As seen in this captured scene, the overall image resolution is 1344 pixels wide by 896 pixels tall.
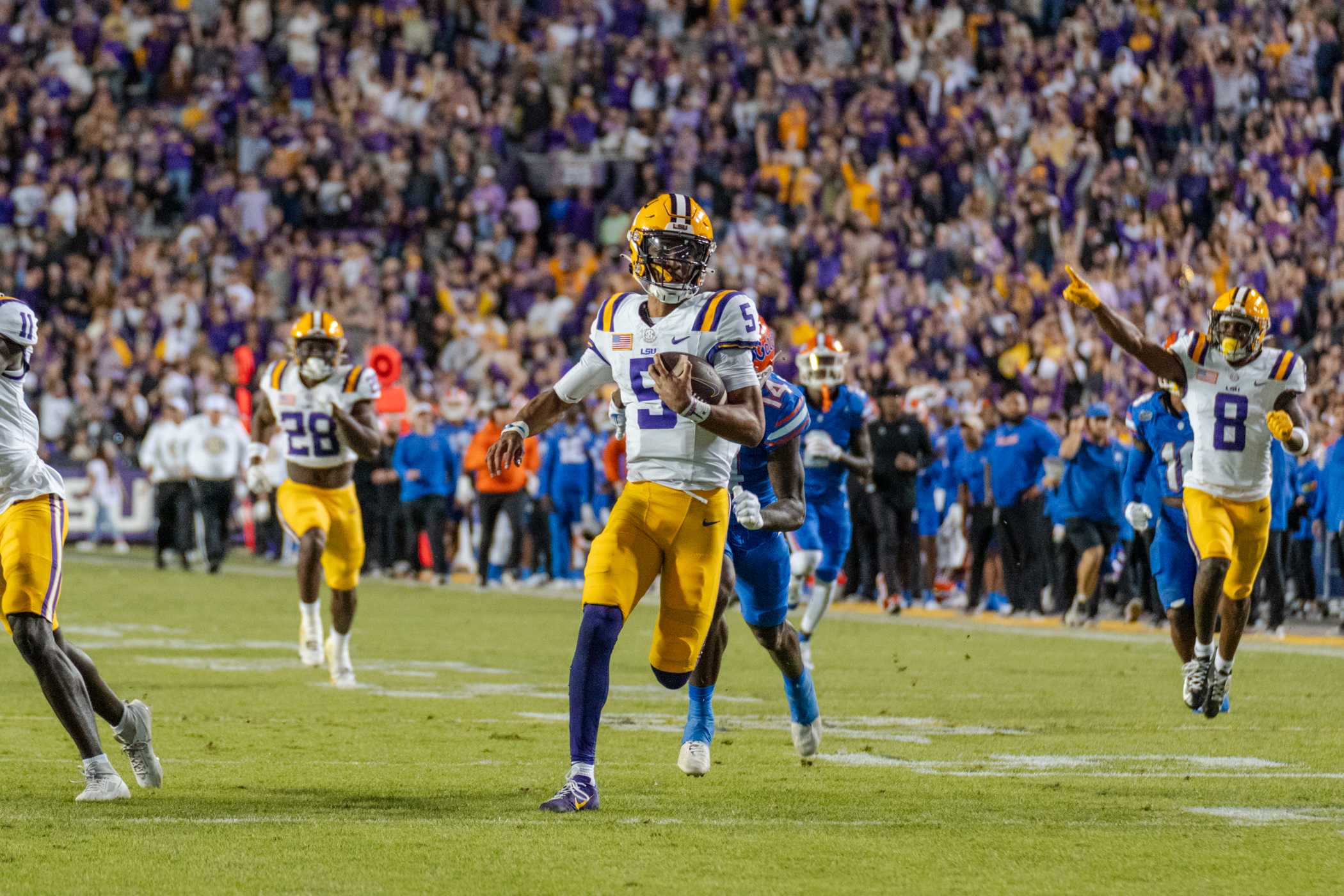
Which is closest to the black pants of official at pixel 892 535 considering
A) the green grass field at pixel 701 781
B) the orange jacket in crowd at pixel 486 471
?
the green grass field at pixel 701 781

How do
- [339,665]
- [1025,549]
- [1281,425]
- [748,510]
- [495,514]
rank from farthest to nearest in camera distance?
[495,514] → [1025,549] → [339,665] → [1281,425] → [748,510]

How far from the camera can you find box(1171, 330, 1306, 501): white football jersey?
983 cm

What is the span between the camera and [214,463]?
22547mm

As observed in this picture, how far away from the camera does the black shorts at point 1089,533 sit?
647 inches

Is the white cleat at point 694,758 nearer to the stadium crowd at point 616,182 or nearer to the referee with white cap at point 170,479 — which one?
the stadium crowd at point 616,182

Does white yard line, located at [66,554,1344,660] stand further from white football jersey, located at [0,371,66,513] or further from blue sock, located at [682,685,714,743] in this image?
white football jersey, located at [0,371,66,513]

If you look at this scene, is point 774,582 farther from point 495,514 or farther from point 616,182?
point 616,182

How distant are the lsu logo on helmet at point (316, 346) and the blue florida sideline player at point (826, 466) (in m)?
2.90

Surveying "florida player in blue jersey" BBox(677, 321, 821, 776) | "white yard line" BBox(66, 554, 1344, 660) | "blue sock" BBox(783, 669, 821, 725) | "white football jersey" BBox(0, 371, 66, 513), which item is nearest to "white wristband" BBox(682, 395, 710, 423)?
"florida player in blue jersey" BBox(677, 321, 821, 776)

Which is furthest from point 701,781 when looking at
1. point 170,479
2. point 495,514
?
point 170,479

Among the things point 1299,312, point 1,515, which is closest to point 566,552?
point 1299,312

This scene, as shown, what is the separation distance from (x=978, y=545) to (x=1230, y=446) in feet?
26.5

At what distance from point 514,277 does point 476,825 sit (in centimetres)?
2000

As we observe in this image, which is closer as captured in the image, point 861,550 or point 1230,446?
point 1230,446
